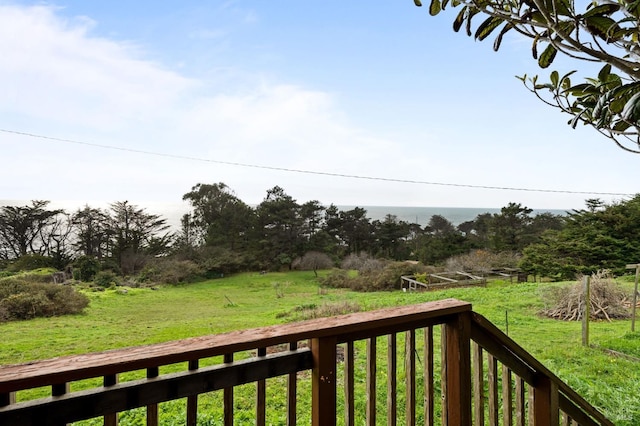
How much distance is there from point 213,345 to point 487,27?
1182 mm

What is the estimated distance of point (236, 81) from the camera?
5.43 metres

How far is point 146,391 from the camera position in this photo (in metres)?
0.49

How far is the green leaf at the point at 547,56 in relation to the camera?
1013 mm

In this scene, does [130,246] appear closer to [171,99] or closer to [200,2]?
[171,99]

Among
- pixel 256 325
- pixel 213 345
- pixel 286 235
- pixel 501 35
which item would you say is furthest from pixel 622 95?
pixel 286 235

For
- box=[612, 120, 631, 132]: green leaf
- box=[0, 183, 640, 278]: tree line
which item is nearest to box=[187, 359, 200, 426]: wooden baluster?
box=[612, 120, 631, 132]: green leaf

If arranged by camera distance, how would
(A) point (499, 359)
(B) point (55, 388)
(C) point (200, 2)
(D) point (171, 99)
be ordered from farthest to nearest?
(D) point (171, 99) → (C) point (200, 2) → (A) point (499, 359) → (B) point (55, 388)

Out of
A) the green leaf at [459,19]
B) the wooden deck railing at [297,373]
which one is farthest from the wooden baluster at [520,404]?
the green leaf at [459,19]

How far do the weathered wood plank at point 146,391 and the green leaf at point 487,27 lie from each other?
1085 millimetres

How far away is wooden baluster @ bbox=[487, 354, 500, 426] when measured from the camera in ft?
2.89

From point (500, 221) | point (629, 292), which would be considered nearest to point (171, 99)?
point (629, 292)

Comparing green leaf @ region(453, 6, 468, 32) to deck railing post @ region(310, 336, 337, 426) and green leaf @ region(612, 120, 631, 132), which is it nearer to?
green leaf @ region(612, 120, 631, 132)

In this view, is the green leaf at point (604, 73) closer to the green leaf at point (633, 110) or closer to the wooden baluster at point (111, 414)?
the green leaf at point (633, 110)

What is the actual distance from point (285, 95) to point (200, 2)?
2.17 m
